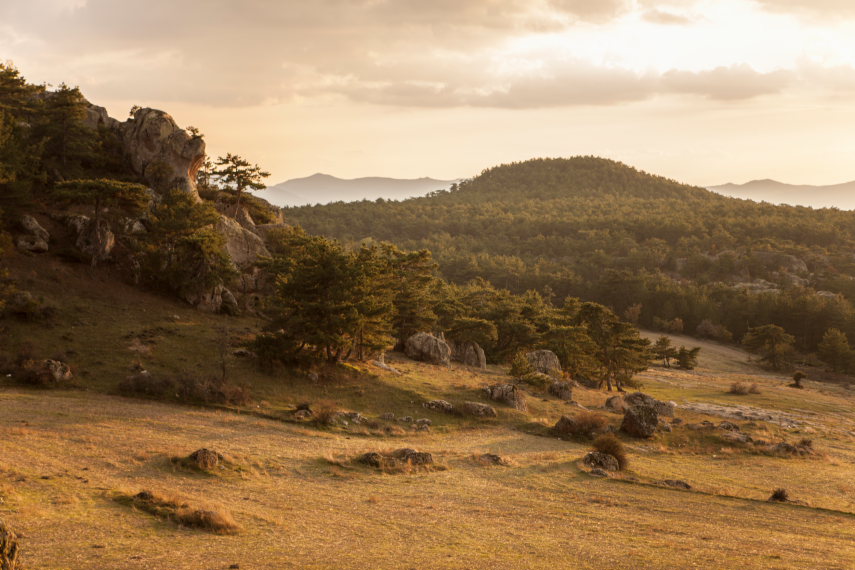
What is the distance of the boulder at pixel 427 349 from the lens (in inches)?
2322

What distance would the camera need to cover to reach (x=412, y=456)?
2783cm

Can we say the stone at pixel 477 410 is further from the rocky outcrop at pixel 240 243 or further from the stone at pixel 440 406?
the rocky outcrop at pixel 240 243

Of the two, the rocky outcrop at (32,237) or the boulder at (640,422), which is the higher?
the rocky outcrop at (32,237)

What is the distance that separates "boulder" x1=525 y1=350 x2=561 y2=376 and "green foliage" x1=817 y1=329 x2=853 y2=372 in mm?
64010

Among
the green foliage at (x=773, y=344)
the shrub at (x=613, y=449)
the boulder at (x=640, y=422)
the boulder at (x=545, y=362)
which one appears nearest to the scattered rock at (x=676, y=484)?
the shrub at (x=613, y=449)

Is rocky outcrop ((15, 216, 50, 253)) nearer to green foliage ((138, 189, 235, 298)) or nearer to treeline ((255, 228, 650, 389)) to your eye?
green foliage ((138, 189, 235, 298))

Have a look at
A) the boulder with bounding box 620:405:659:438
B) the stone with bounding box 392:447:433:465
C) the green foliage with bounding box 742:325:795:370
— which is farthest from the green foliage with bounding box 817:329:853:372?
the stone with bounding box 392:447:433:465

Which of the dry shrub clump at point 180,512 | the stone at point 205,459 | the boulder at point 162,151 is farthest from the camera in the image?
the boulder at point 162,151

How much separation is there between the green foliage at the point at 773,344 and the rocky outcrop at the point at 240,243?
9019 centimetres

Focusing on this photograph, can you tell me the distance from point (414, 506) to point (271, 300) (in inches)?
1138

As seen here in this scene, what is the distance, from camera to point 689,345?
4719 inches

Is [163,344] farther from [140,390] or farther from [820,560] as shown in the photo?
[820,560]

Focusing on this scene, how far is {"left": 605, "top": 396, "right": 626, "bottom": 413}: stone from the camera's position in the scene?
167ft

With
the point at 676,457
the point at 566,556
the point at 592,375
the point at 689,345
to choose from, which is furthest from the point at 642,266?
the point at 566,556
